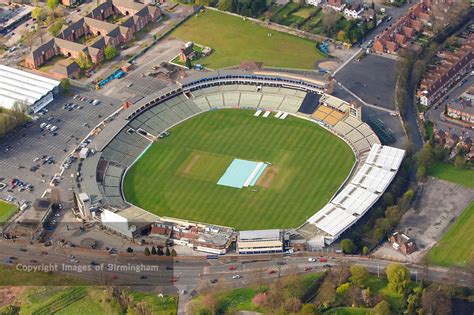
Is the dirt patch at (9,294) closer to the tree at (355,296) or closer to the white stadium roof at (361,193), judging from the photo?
the white stadium roof at (361,193)

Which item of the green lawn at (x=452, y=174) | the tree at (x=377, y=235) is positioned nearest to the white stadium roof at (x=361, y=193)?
the tree at (x=377, y=235)

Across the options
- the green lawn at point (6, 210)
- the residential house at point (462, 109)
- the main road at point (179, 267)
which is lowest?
the green lawn at point (6, 210)

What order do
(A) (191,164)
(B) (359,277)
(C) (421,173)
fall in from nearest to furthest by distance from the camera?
1. (B) (359,277)
2. (C) (421,173)
3. (A) (191,164)

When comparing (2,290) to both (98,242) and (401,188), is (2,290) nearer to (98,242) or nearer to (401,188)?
(98,242)

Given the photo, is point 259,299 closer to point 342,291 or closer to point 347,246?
point 342,291

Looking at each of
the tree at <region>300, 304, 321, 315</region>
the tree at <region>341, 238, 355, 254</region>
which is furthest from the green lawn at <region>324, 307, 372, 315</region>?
the tree at <region>341, 238, 355, 254</region>

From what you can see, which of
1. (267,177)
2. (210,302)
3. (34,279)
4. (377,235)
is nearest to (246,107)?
(267,177)

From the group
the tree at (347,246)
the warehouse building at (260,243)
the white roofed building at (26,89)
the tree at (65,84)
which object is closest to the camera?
the tree at (347,246)
